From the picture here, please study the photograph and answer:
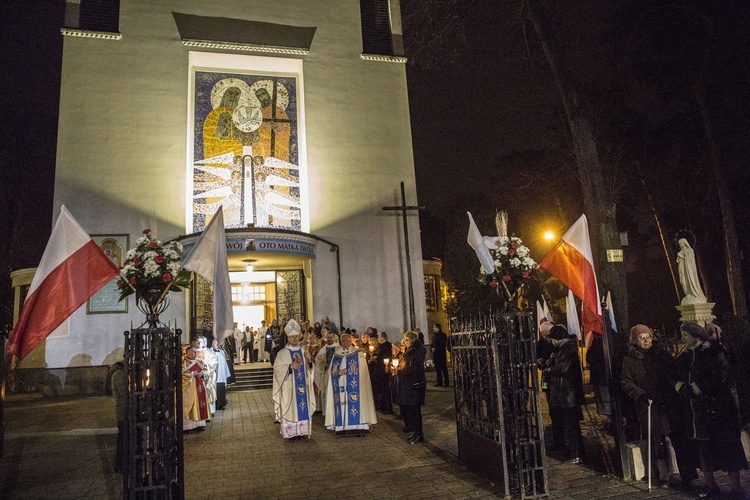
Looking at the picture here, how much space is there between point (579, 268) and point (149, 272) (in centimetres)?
576

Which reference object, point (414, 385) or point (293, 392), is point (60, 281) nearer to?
point (293, 392)

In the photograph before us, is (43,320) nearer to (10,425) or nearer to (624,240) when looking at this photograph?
(10,425)

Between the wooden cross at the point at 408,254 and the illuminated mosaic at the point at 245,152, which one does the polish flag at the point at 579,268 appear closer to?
the wooden cross at the point at 408,254

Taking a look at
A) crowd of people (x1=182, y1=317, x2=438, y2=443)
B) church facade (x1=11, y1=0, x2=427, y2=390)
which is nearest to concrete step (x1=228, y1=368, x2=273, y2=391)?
church facade (x1=11, y1=0, x2=427, y2=390)

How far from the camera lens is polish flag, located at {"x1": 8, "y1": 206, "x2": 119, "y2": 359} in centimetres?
545

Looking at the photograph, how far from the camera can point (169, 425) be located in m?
5.79

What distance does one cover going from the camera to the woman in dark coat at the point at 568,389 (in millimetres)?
7543

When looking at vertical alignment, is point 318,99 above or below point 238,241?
above

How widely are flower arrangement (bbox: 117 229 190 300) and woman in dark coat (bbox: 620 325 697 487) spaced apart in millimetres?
5874

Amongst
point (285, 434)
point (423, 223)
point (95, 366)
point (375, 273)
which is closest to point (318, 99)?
point (375, 273)

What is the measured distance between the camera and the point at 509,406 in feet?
21.1

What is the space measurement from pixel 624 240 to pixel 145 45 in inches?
668

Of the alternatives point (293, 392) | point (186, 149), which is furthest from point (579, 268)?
point (186, 149)

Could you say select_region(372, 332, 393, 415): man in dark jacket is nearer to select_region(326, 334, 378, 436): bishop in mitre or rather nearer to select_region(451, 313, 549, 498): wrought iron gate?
select_region(326, 334, 378, 436): bishop in mitre
